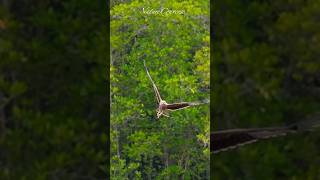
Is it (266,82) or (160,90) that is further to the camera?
(266,82)

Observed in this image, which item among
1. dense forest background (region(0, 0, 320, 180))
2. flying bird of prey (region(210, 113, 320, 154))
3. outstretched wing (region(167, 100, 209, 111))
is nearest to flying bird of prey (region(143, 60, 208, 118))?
outstretched wing (region(167, 100, 209, 111))

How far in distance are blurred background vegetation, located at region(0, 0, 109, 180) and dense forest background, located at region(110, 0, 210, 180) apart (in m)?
0.56

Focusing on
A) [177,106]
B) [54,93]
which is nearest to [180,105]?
[177,106]

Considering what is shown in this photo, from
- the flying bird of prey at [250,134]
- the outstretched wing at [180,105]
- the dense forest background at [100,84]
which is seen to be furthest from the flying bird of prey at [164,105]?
the dense forest background at [100,84]

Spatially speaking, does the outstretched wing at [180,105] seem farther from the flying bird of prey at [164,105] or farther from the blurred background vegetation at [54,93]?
the blurred background vegetation at [54,93]

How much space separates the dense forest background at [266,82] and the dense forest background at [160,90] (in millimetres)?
493

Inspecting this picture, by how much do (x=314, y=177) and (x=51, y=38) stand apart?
0.70 metres

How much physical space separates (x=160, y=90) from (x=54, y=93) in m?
0.66

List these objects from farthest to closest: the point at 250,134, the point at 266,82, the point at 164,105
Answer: the point at 266,82 < the point at 164,105 < the point at 250,134

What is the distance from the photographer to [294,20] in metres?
1.33

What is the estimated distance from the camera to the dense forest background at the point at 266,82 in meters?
1.32

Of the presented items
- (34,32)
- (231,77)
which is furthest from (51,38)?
(231,77)

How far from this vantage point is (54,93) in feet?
4.68

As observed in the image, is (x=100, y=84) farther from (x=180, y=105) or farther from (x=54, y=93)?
(x=180, y=105)
